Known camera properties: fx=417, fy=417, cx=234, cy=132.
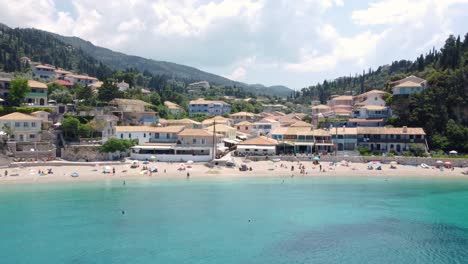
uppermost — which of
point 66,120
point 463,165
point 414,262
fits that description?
point 66,120

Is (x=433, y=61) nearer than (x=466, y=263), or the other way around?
(x=466, y=263)

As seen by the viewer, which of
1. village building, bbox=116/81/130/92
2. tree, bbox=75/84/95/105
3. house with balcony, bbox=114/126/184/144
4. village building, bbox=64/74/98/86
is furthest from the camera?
village building, bbox=64/74/98/86

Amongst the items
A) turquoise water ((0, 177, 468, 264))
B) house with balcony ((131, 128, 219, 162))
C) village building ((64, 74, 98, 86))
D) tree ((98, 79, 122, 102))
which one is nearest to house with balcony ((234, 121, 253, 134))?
house with balcony ((131, 128, 219, 162))

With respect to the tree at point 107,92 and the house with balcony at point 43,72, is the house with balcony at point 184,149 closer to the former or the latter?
the tree at point 107,92

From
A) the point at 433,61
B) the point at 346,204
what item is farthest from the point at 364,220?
the point at 433,61

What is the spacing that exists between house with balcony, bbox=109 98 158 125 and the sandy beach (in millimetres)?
14891

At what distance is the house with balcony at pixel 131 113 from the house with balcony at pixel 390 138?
3166 cm

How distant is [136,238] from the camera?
26812mm

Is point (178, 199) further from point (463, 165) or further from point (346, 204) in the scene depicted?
point (463, 165)

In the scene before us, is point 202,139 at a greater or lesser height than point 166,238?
greater

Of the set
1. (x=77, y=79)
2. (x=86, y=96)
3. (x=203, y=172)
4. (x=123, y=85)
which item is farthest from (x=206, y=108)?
(x=203, y=172)

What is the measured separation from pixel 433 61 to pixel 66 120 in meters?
68.6

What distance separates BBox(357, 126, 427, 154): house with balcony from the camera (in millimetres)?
57250

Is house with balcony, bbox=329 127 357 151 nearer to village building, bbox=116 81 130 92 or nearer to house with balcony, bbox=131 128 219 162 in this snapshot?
house with balcony, bbox=131 128 219 162
